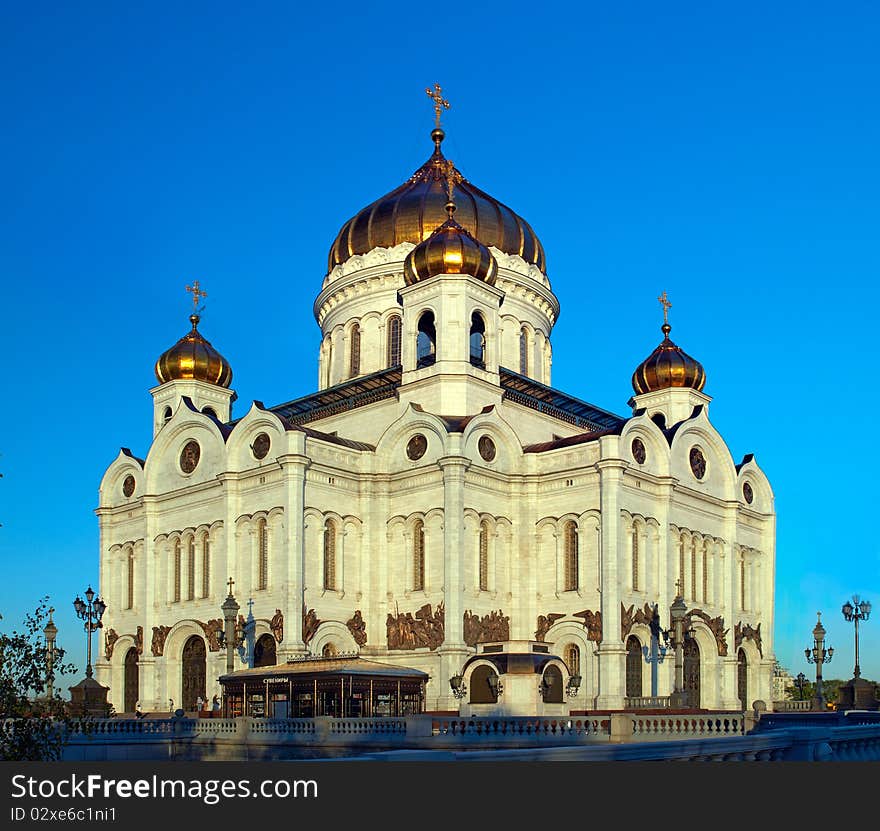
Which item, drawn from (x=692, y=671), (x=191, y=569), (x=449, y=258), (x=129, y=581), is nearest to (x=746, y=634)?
(x=692, y=671)

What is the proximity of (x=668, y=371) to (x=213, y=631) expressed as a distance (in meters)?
21.0

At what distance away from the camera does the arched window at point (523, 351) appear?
51.8 meters

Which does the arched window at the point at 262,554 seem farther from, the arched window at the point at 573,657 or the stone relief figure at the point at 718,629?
the stone relief figure at the point at 718,629

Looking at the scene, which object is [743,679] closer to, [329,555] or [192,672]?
[329,555]

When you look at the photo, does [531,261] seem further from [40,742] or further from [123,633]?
[40,742]

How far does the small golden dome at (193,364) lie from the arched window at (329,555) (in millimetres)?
13395

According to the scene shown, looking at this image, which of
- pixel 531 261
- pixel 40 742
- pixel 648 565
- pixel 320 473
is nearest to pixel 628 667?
pixel 648 565

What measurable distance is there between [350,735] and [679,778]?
679 inches

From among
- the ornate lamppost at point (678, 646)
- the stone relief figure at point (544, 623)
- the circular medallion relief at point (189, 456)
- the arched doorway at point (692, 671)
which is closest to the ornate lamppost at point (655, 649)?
the arched doorway at point (692, 671)

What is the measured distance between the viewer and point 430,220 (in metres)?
50.6

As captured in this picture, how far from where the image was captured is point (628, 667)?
40625 millimetres

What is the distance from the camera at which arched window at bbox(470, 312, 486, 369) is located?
147 ft

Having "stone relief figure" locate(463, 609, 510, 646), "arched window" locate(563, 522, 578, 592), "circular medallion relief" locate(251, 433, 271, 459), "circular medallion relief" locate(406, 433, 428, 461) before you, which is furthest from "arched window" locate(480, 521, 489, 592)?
"circular medallion relief" locate(251, 433, 271, 459)

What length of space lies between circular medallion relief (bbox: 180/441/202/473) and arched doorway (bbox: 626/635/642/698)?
56.3 feet
